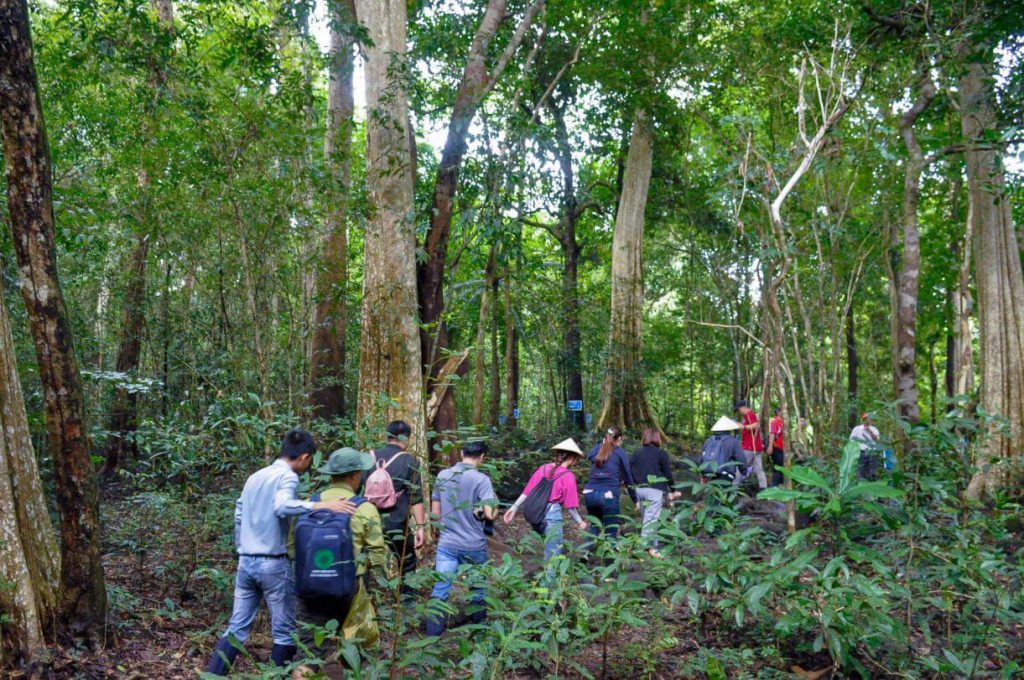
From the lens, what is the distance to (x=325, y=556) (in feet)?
14.1

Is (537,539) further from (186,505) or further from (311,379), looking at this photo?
(311,379)

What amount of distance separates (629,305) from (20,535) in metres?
14.3

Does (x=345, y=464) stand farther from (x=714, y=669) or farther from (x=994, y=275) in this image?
(x=994, y=275)

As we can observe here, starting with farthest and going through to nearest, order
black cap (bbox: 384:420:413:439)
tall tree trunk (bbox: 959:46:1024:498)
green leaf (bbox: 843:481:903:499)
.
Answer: tall tree trunk (bbox: 959:46:1024:498)
black cap (bbox: 384:420:413:439)
green leaf (bbox: 843:481:903:499)

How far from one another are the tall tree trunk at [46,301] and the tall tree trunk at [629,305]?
13.2 metres

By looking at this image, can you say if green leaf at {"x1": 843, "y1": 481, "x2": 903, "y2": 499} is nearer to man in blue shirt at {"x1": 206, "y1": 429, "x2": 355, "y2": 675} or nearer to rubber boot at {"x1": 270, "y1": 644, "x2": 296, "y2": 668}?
man in blue shirt at {"x1": 206, "y1": 429, "x2": 355, "y2": 675}

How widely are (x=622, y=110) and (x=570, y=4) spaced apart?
3.76 metres

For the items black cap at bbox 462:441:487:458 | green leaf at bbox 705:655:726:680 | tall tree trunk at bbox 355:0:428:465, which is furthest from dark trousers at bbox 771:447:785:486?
black cap at bbox 462:441:487:458

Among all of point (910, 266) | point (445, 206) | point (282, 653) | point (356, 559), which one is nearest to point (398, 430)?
point (356, 559)

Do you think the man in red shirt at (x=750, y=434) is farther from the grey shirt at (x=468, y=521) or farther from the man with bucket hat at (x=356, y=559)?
the man with bucket hat at (x=356, y=559)

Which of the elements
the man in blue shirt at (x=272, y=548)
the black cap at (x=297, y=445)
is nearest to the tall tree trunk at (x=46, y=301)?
the man in blue shirt at (x=272, y=548)

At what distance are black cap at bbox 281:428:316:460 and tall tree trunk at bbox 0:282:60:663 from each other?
Answer: 68.9 inches

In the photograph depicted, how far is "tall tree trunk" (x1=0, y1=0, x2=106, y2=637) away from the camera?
498 cm

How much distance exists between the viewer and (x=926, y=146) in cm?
1405
